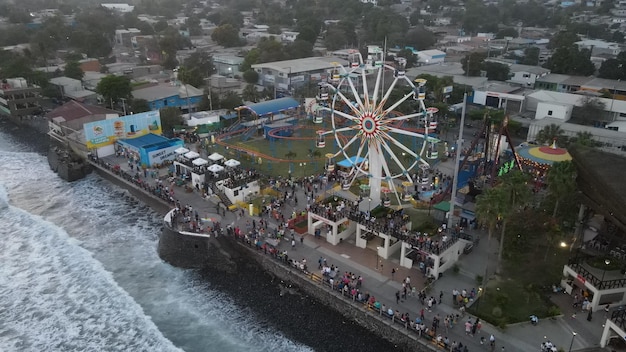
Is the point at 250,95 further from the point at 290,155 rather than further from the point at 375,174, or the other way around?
the point at 375,174

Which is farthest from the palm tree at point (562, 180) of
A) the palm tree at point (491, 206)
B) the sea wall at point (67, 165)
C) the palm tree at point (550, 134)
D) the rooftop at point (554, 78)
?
the rooftop at point (554, 78)

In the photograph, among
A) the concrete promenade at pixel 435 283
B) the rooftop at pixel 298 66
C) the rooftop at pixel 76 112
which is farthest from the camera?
the rooftop at pixel 298 66

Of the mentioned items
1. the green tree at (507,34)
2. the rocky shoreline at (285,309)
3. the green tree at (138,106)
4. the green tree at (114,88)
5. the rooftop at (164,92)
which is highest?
the green tree at (507,34)

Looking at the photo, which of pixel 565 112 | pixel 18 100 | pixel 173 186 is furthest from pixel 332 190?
pixel 18 100

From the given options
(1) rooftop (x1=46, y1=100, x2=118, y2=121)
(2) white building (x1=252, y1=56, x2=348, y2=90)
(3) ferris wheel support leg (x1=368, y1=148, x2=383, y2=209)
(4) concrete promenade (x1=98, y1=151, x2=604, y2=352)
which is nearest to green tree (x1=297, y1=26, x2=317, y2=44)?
(2) white building (x1=252, y1=56, x2=348, y2=90)

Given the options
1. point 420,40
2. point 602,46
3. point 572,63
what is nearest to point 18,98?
point 420,40

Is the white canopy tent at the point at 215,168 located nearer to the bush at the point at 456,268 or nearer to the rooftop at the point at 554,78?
the bush at the point at 456,268

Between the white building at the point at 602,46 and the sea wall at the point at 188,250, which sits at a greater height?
the white building at the point at 602,46
